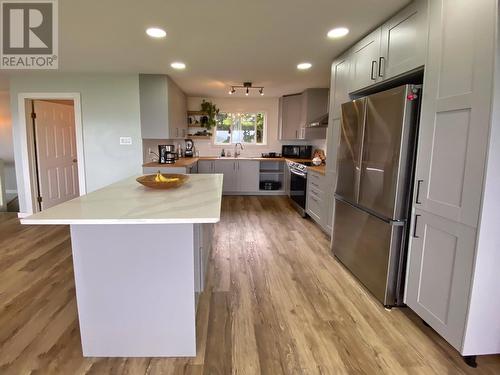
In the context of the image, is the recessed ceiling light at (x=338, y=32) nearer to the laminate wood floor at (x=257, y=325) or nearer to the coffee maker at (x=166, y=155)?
the laminate wood floor at (x=257, y=325)

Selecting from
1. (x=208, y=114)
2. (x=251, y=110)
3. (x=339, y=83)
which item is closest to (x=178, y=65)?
(x=339, y=83)

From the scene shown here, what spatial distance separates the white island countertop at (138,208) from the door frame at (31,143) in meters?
2.69

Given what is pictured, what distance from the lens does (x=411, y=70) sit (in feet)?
6.59

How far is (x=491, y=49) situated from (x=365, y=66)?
1.34 m

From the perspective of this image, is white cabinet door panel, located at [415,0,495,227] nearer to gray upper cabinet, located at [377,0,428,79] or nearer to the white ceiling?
gray upper cabinet, located at [377,0,428,79]

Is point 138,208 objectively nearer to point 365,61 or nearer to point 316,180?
point 365,61

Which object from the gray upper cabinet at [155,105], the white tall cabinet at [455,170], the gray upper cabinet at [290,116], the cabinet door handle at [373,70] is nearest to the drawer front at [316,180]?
the cabinet door handle at [373,70]

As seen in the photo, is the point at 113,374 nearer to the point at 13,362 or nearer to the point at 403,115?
the point at 13,362

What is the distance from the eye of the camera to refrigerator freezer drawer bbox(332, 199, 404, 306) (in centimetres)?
213

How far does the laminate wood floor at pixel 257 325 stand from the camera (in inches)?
64.0

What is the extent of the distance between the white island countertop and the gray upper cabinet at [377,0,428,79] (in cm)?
167

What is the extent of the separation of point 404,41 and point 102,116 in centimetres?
409

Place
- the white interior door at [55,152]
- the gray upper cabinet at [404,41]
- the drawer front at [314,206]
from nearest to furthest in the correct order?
the gray upper cabinet at [404,41]
the drawer front at [314,206]
the white interior door at [55,152]

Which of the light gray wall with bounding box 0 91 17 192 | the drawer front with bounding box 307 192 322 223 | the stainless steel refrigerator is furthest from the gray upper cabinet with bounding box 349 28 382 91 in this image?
the light gray wall with bounding box 0 91 17 192
